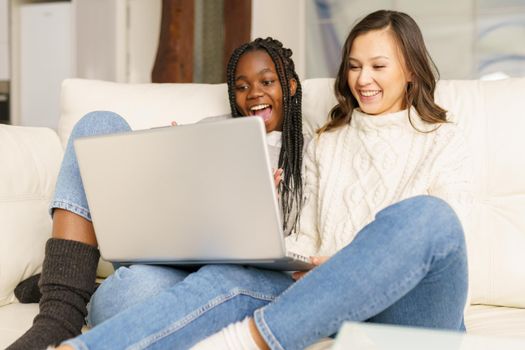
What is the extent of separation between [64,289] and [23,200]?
0.39 metres

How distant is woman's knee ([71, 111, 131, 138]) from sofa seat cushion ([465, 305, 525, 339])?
0.77 meters

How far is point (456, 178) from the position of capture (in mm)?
1229

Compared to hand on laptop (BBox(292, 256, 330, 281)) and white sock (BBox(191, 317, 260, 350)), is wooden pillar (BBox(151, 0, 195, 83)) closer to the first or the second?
hand on laptop (BBox(292, 256, 330, 281))

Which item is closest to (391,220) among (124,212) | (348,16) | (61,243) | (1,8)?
(124,212)

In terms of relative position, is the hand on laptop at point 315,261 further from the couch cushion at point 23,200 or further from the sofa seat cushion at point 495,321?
the couch cushion at point 23,200

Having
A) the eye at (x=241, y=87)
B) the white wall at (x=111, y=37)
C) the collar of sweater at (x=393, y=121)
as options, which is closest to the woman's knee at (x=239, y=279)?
the collar of sweater at (x=393, y=121)

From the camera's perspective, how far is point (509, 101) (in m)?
1.34

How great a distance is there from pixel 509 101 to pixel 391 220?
0.59 meters

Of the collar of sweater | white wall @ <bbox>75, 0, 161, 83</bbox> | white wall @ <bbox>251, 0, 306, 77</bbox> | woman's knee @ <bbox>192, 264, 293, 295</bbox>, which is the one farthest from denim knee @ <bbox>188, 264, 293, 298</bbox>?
white wall @ <bbox>75, 0, 161, 83</bbox>

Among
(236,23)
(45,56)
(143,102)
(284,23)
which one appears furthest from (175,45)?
(143,102)

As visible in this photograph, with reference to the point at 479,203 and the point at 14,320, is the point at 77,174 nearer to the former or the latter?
the point at 14,320

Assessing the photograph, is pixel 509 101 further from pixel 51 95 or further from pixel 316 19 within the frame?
pixel 51 95

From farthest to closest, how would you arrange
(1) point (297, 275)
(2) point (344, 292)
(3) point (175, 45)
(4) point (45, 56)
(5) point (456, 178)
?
(4) point (45, 56) < (3) point (175, 45) < (5) point (456, 178) < (1) point (297, 275) < (2) point (344, 292)

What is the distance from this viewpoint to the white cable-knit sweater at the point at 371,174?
48.5 inches
